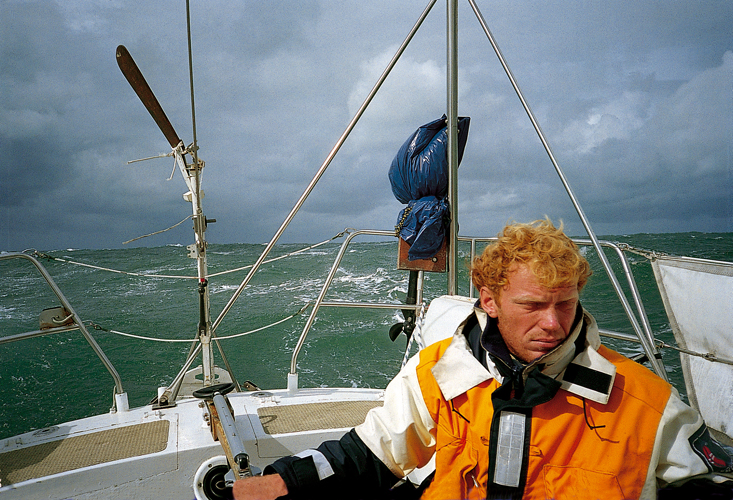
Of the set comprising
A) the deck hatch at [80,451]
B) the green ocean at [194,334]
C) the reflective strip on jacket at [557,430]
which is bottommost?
the green ocean at [194,334]

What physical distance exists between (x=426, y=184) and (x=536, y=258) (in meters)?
1.47

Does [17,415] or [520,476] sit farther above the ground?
[520,476]

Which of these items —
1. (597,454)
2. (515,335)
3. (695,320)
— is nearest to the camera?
(597,454)

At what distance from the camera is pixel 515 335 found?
116 centimetres

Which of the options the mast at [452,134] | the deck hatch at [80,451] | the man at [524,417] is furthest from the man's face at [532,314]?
the deck hatch at [80,451]

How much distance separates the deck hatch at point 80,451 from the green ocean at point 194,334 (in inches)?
108

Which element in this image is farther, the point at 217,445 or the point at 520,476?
the point at 217,445

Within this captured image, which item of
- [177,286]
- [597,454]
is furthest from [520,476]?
[177,286]

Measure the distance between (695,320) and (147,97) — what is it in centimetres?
295

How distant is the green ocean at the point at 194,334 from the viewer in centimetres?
689

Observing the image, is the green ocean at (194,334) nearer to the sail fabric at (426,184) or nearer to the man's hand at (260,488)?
the sail fabric at (426,184)

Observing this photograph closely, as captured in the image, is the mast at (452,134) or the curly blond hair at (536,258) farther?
the mast at (452,134)

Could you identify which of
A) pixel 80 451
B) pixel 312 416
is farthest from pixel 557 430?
pixel 80 451

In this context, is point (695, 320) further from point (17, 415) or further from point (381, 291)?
point (381, 291)
